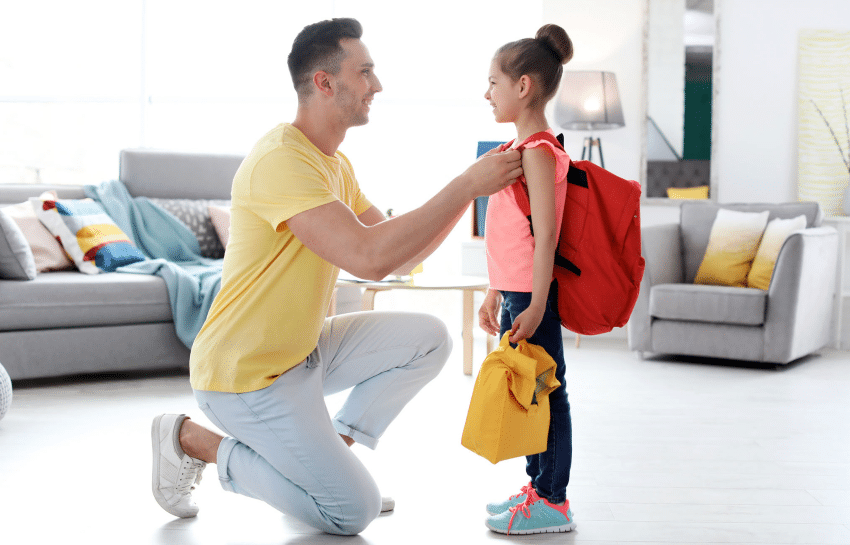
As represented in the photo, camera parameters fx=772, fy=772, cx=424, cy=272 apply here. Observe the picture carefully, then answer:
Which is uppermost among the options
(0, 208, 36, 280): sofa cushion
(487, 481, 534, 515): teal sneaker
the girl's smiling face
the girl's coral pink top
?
the girl's smiling face

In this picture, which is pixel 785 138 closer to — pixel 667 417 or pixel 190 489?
pixel 667 417

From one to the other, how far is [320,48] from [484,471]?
3.80ft

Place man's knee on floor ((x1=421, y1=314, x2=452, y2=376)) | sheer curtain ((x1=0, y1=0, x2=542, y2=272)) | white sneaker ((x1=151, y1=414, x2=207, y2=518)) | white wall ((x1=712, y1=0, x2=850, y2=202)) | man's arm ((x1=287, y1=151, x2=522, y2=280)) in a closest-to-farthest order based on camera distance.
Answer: man's arm ((x1=287, y1=151, x2=522, y2=280)) → white sneaker ((x1=151, y1=414, x2=207, y2=518)) → man's knee on floor ((x1=421, y1=314, x2=452, y2=376)) → white wall ((x1=712, y1=0, x2=850, y2=202)) → sheer curtain ((x1=0, y1=0, x2=542, y2=272))

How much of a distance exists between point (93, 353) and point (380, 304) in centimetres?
281

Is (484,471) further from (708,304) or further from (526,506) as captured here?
(708,304)

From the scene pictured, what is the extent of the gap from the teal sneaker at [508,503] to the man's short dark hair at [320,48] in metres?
0.98

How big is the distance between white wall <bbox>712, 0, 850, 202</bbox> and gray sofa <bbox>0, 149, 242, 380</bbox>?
10.8ft

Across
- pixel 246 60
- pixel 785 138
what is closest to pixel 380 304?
pixel 246 60

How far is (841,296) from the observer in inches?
167

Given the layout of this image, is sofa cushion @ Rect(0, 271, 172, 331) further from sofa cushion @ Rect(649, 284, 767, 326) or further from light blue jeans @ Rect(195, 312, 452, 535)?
sofa cushion @ Rect(649, 284, 767, 326)

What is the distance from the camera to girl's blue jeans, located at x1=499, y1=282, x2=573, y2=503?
1.59 meters

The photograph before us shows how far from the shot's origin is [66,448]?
221cm

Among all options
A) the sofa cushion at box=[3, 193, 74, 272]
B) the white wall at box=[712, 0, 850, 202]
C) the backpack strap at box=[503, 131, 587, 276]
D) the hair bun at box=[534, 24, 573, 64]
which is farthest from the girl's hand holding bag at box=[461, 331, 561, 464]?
the white wall at box=[712, 0, 850, 202]

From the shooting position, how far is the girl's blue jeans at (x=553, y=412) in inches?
62.7
